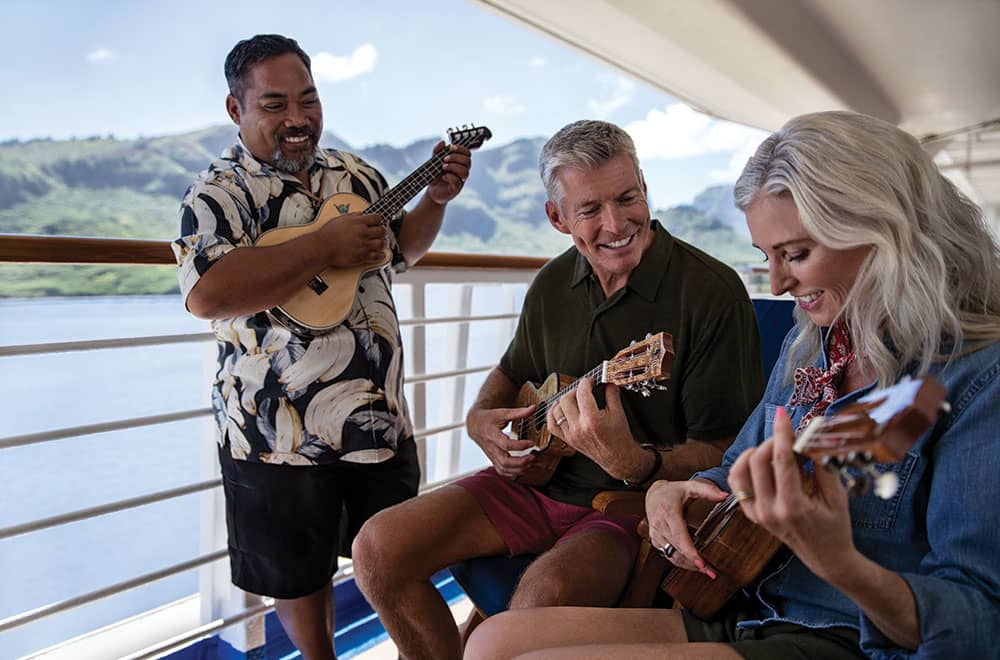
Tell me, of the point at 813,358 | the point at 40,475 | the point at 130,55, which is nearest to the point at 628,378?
the point at 813,358

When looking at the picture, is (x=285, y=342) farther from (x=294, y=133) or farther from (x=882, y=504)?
(x=882, y=504)

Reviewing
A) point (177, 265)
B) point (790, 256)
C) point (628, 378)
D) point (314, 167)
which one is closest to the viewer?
point (790, 256)

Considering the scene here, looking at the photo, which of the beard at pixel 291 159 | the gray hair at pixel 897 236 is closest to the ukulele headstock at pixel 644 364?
the gray hair at pixel 897 236

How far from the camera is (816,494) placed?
2.35 feet

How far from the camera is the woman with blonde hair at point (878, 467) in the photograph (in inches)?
28.9

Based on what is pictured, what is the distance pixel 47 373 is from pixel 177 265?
113 inches

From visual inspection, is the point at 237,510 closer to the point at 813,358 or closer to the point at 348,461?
the point at 348,461

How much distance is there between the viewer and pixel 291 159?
5.01ft

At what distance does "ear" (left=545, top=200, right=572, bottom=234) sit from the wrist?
0.49m

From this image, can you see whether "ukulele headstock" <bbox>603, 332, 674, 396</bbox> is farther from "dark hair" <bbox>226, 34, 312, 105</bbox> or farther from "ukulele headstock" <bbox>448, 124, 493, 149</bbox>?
"dark hair" <bbox>226, 34, 312, 105</bbox>

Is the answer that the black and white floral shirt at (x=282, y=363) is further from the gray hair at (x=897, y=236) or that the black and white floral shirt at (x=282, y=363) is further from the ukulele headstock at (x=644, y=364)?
the gray hair at (x=897, y=236)

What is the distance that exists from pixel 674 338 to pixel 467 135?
678 millimetres

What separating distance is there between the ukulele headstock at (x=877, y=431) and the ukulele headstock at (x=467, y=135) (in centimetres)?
118

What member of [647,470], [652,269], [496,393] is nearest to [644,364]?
[647,470]
